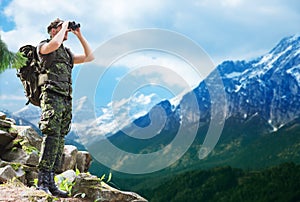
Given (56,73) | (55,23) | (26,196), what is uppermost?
(55,23)

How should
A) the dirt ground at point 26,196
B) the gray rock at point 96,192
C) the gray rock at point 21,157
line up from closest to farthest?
the dirt ground at point 26,196 < the gray rock at point 96,192 < the gray rock at point 21,157

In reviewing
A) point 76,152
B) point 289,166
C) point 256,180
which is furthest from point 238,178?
point 76,152

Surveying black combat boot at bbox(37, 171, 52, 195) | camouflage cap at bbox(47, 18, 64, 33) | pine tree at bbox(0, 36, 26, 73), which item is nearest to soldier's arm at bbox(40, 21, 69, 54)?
camouflage cap at bbox(47, 18, 64, 33)

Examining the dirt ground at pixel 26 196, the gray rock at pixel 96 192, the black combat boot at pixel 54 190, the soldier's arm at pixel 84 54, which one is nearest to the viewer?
the dirt ground at pixel 26 196

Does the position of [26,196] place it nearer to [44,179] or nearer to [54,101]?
[44,179]

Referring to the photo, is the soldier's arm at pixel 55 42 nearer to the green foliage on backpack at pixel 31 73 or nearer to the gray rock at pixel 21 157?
the green foliage on backpack at pixel 31 73

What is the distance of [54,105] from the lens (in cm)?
719

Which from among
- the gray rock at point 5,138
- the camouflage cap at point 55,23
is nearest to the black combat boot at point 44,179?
the camouflage cap at point 55,23

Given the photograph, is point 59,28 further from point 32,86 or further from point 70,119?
point 70,119

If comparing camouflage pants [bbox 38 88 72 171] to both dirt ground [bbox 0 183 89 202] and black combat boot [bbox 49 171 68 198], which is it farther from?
dirt ground [bbox 0 183 89 202]

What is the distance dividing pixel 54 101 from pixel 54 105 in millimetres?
72

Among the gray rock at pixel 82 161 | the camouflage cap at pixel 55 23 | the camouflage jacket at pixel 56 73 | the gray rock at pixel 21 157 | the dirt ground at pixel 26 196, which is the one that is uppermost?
the camouflage cap at pixel 55 23

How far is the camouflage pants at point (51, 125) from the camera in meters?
7.12

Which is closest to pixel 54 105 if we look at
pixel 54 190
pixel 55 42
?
pixel 55 42
